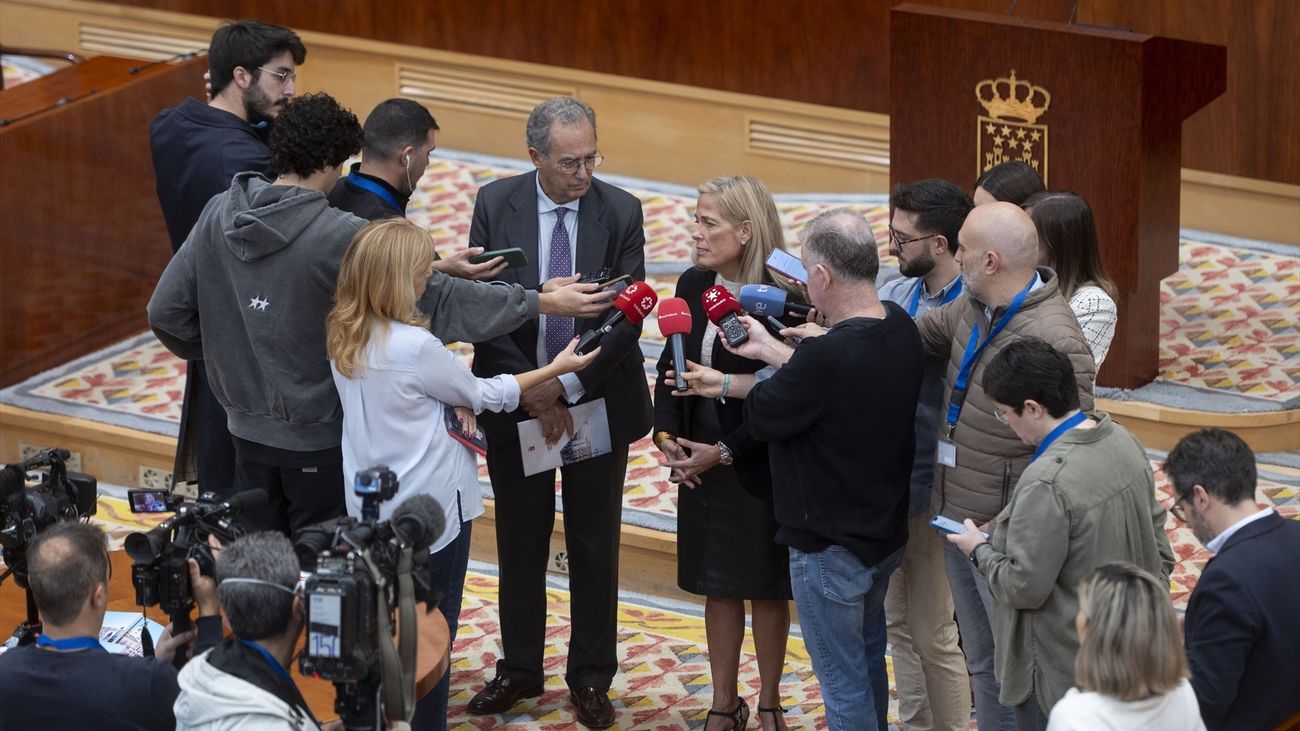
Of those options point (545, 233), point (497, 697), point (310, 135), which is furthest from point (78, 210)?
point (310, 135)

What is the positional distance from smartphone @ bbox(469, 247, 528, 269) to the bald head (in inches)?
44.3

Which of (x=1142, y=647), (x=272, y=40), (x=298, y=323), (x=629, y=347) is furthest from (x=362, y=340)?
(x=1142, y=647)

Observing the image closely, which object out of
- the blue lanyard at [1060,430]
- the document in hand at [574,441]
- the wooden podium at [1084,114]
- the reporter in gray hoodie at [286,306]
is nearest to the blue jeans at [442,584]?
the reporter in gray hoodie at [286,306]

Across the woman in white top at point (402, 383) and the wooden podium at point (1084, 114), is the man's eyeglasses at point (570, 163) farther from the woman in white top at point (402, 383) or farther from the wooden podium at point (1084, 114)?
the wooden podium at point (1084, 114)

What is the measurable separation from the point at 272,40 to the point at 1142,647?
289 centimetres

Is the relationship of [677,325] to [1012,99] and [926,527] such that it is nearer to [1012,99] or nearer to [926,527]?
[926,527]

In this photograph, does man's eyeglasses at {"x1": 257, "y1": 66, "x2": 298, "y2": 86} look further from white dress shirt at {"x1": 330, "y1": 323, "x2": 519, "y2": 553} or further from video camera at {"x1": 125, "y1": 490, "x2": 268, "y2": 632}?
video camera at {"x1": 125, "y1": 490, "x2": 268, "y2": 632}

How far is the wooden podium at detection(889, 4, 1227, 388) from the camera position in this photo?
5.72 meters

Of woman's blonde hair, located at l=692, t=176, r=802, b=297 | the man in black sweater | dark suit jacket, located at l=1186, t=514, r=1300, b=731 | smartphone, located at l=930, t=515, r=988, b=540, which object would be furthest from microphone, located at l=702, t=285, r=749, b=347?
dark suit jacket, located at l=1186, t=514, r=1300, b=731

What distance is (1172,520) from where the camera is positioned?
546 centimetres

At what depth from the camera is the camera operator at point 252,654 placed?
2832 millimetres

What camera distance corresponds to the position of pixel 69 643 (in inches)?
121

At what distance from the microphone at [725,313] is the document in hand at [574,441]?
0.59m

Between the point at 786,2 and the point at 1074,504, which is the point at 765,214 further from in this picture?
the point at 786,2
